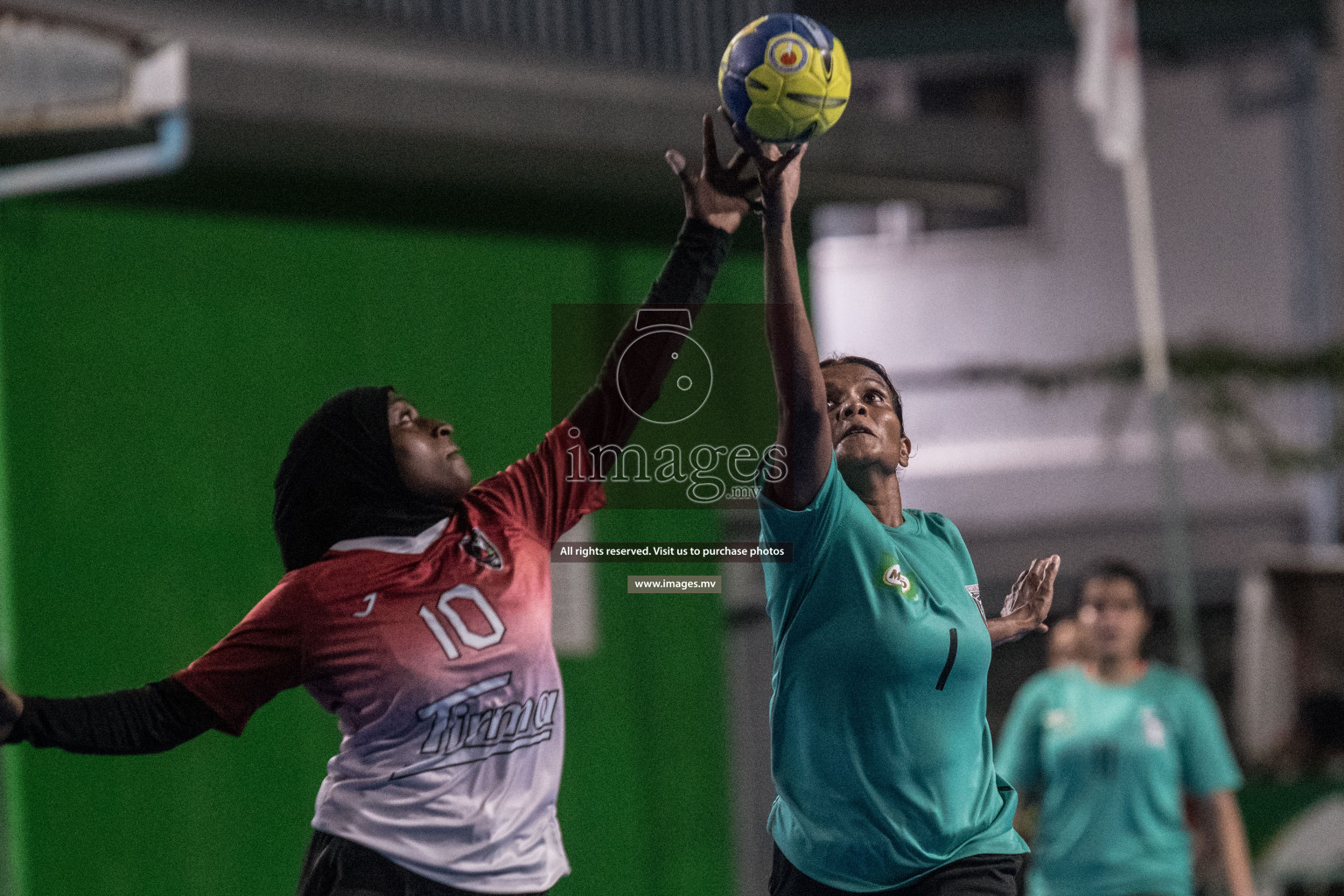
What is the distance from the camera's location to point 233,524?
558 centimetres

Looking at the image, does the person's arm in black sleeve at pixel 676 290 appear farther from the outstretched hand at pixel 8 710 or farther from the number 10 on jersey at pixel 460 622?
the outstretched hand at pixel 8 710

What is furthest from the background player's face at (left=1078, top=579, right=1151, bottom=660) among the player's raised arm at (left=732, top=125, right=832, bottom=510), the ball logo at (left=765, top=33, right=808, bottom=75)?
the ball logo at (left=765, top=33, right=808, bottom=75)

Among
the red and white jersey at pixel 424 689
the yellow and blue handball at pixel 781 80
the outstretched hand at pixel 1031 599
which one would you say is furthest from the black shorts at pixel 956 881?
the yellow and blue handball at pixel 781 80

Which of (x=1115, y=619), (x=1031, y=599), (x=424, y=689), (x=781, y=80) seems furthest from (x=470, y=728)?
(x=1115, y=619)

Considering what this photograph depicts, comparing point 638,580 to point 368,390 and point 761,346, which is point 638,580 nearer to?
point 761,346

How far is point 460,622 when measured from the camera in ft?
9.08

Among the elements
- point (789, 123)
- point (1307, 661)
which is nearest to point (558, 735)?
point (789, 123)

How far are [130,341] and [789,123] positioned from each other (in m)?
3.55

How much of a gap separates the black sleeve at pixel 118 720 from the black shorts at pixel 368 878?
315mm

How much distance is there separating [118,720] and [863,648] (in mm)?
1126

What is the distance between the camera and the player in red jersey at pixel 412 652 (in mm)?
2703

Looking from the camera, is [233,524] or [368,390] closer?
[368,390]

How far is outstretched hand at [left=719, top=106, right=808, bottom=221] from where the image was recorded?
2.41m

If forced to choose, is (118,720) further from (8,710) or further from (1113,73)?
(1113,73)
